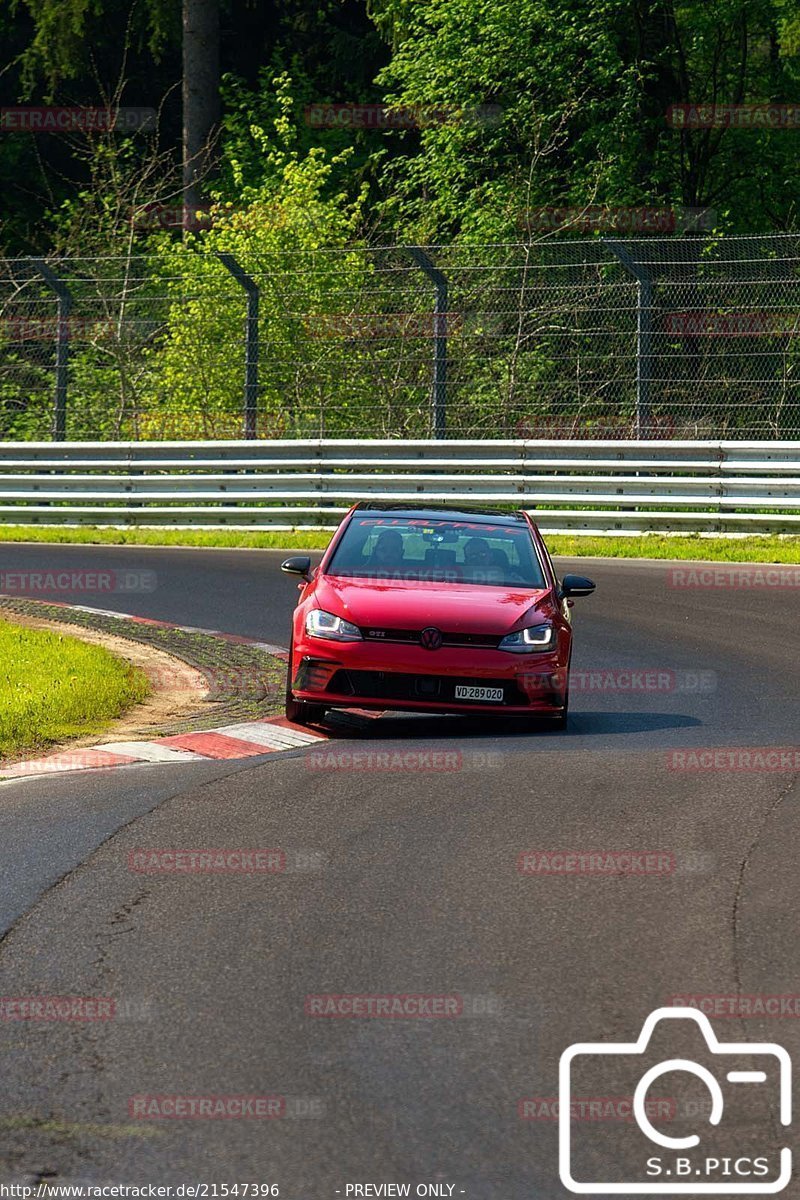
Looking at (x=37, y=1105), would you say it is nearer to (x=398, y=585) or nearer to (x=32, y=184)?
(x=398, y=585)

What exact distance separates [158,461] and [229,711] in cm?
1444

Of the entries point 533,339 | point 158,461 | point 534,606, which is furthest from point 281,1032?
point 158,461

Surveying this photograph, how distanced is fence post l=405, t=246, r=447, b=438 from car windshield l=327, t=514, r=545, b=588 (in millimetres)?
11602

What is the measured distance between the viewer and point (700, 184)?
116 feet

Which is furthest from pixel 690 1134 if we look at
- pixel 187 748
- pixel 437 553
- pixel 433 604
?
pixel 437 553

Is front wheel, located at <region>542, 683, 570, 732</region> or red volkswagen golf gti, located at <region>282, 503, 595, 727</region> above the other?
red volkswagen golf gti, located at <region>282, 503, 595, 727</region>

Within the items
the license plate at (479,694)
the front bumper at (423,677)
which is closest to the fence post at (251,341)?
the front bumper at (423,677)

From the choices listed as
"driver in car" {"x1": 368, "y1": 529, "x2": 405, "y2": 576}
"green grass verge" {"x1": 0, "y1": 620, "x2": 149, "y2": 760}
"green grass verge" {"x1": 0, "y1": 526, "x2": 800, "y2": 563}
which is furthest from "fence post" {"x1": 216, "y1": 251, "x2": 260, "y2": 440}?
"driver in car" {"x1": 368, "y1": 529, "x2": 405, "y2": 576}

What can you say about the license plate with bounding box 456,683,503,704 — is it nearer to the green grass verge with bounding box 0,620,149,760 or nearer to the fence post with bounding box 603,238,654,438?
the green grass verge with bounding box 0,620,149,760

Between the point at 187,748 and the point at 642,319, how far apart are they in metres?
13.2

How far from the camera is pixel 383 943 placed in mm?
6535

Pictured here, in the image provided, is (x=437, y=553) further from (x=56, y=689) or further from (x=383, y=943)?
(x=383, y=943)

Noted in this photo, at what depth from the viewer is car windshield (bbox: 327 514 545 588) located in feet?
40.5

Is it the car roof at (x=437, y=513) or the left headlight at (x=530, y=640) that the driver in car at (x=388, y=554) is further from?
the left headlight at (x=530, y=640)
